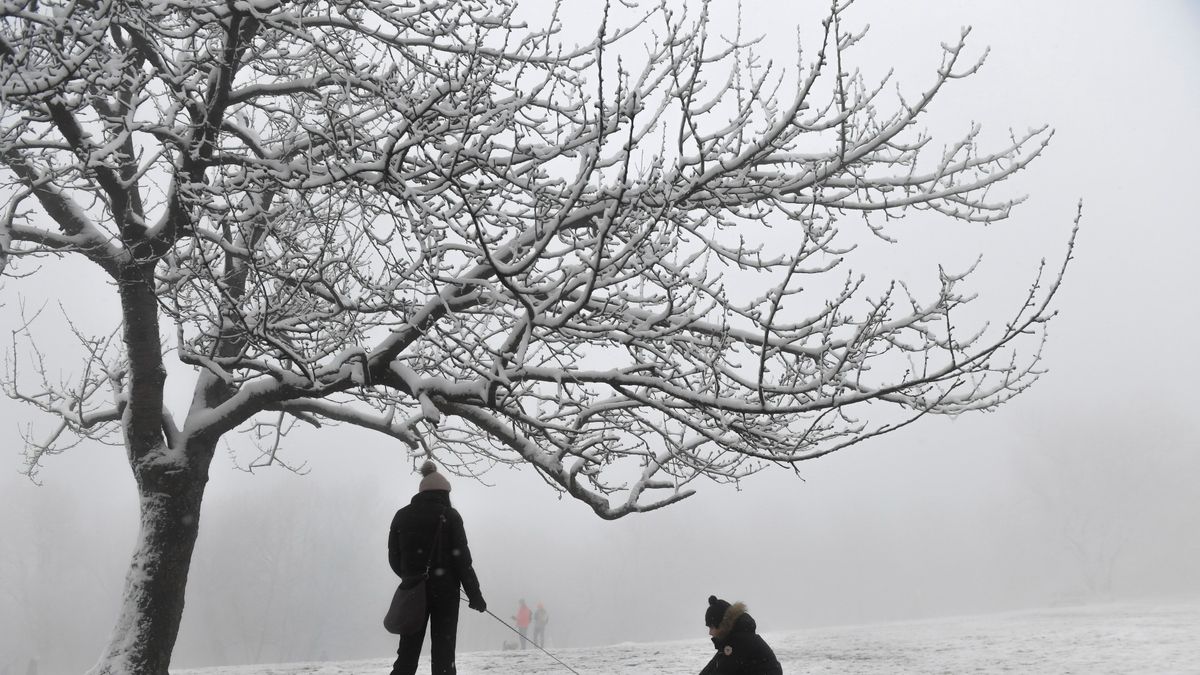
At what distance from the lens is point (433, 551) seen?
5398 mm

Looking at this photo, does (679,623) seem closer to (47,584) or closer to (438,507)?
(47,584)

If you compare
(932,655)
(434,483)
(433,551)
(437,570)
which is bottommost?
(932,655)

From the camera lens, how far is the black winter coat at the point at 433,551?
17.6 feet

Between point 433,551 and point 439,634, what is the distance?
52 cm

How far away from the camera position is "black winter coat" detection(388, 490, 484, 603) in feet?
17.6

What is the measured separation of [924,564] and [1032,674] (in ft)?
255

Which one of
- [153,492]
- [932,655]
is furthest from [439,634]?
[932,655]

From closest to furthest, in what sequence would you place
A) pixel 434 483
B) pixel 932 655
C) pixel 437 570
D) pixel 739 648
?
1. pixel 739 648
2. pixel 437 570
3. pixel 434 483
4. pixel 932 655

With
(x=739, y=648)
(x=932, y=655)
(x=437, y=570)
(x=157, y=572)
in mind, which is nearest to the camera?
(x=739, y=648)

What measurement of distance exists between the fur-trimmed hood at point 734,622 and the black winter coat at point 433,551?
4.98ft

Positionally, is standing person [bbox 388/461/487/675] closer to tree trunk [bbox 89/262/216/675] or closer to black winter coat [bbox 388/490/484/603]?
black winter coat [bbox 388/490/484/603]

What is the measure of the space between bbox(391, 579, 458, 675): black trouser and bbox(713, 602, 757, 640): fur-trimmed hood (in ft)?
5.42

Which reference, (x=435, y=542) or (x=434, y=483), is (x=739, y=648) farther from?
(x=434, y=483)

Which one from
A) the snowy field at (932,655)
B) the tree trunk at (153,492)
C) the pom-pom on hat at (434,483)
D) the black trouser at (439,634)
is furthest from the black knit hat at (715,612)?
the snowy field at (932,655)
